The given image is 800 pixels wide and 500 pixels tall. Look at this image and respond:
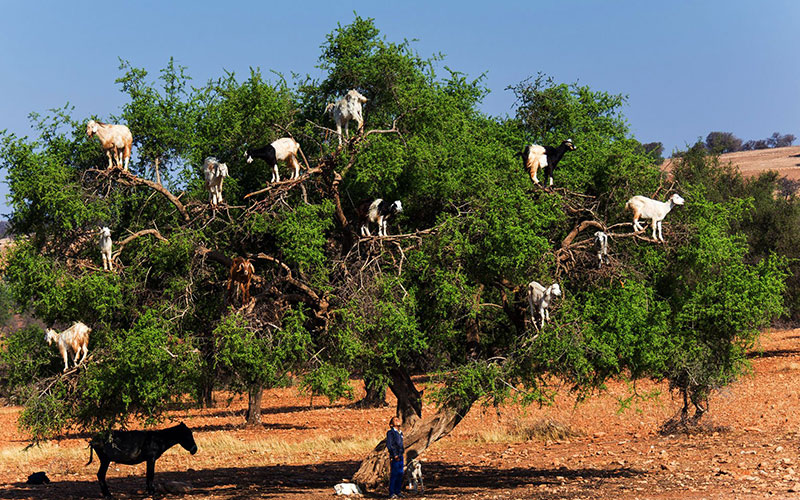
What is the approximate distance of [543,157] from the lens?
15758mm

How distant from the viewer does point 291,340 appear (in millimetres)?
15453

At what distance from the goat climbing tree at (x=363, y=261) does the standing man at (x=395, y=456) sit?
0.95 m

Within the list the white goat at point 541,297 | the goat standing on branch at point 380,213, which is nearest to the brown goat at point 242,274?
the goat standing on branch at point 380,213

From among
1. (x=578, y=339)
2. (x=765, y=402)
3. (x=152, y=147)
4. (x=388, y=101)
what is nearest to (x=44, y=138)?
(x=152, y=147)

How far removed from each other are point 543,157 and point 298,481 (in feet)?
30.4

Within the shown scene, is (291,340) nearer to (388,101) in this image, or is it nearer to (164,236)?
(164,236)

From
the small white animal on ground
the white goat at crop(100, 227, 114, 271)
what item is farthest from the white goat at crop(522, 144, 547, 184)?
the white goat at crop(100, 227, 114, 271)

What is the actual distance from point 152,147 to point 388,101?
462cm

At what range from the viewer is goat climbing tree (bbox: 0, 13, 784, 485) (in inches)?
592

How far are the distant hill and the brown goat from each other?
95.1 meters

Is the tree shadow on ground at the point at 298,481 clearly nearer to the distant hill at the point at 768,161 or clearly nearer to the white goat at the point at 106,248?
the white goat at the point at 106,248

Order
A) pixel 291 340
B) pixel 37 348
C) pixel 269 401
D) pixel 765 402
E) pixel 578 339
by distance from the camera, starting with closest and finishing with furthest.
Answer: pixel 578 339 → pixel 291 340 → pixel 37 348 → pixel 765 402 → pixel 269 401

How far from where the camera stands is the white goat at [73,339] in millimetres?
15250

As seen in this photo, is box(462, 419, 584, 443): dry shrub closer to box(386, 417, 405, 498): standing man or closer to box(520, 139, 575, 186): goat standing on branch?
box(386, 417, 405, 498): standing man
